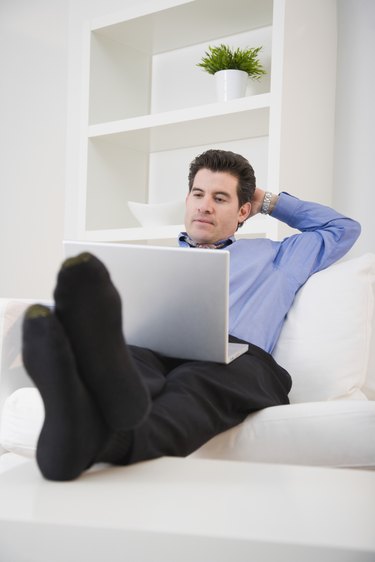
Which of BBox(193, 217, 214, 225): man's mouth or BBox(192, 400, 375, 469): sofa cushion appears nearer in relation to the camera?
BBox(192, 400, 375, 469): sofa cushion

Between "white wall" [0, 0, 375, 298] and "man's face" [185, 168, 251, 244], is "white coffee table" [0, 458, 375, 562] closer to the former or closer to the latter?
"man's face" [185, 168, 251, 244]

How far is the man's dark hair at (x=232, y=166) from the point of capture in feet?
6.84

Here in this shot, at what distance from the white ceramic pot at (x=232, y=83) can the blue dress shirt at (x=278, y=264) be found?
640 millimetres

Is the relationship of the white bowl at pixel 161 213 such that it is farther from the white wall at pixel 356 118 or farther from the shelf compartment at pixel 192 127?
the white wall at pixel 356 118

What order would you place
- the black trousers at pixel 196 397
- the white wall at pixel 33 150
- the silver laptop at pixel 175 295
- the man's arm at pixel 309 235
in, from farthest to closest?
the white wall at pixel 33 150
the man's arm at pixel 309 235
the silver laptop at pixel 175 295
the black trousers at pixel 196 397

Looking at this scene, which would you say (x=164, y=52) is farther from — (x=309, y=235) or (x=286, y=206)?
(x=309, y=235)

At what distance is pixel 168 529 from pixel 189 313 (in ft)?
1.95

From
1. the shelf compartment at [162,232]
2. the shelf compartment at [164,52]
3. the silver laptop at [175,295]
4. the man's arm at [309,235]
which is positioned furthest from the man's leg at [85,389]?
the shelf compartment at [164,52]

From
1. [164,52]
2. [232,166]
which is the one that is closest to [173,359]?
[232,166]

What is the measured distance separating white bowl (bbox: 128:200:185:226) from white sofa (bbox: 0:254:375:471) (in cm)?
93

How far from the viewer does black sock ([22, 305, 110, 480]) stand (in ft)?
2.86

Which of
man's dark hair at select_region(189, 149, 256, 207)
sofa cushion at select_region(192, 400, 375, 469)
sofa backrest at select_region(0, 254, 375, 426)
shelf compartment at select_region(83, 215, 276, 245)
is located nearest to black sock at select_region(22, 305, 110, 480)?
sofa cushion at select_region(192, 400, 375, 469)

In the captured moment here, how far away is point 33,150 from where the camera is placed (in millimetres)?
3762

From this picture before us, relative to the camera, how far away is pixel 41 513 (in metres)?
0.80
